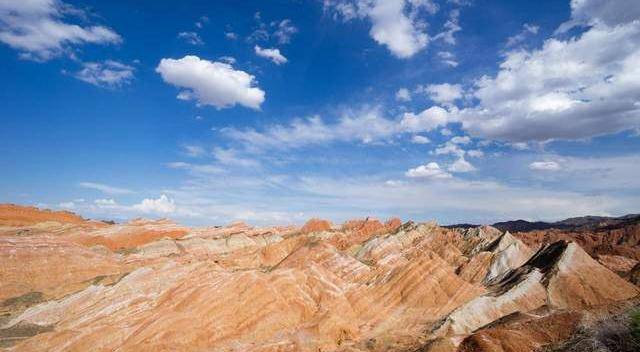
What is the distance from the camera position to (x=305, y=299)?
45719 mm

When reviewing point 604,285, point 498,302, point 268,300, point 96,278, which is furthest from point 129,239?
point 604,285

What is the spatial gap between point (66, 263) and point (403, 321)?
35.9 meters

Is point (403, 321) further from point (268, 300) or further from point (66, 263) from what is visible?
point (66, 263)

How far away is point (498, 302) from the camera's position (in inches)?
1924

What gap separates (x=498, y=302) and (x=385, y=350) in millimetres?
15588

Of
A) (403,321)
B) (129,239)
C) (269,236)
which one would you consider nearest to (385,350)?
(403,321)

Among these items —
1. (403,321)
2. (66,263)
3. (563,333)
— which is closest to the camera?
(563,333)

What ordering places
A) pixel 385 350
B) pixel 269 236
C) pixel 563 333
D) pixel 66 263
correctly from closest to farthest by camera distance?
pixel 563 333 < pixel 385 350 < pixel 66 263 < pixel 269 236

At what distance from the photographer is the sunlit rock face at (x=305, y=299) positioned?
3656 cm

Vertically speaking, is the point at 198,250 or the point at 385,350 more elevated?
the point at 198,250

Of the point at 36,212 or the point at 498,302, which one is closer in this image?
the point at 498,302

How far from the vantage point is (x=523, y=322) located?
36.8 meters

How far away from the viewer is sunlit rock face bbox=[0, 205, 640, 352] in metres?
36.6

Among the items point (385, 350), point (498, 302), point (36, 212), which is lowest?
point (385, 350)
